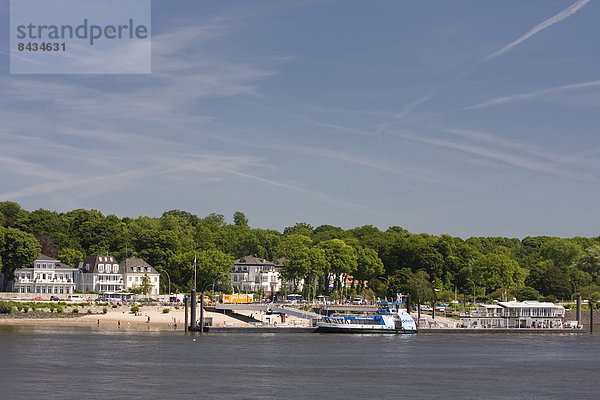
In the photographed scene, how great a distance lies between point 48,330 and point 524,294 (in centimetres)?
9568

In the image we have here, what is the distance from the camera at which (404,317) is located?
112188 mm

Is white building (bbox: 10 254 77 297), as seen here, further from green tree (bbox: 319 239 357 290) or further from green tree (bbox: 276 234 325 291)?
green tree (bbox: 319 239 357 290)

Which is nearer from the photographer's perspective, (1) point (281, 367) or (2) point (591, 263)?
(1) point (281, 367)

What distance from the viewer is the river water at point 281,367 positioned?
195ft

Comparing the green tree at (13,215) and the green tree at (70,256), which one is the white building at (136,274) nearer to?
the green tree at (70,256)

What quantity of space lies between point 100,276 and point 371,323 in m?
66.6

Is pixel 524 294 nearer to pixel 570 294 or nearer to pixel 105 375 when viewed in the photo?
pixel 570 294

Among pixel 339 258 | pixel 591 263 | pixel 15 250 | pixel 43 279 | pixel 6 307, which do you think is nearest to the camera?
pixel 6 307

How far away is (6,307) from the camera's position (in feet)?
390

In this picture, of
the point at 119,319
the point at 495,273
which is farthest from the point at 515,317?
the point at 119,319

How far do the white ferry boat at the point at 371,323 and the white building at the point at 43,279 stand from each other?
2269 inches

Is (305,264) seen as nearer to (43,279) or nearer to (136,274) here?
(136,274)

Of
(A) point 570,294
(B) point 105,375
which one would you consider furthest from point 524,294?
(B) point 105,375

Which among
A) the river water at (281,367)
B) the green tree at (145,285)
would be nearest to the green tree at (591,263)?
the river water at (281,367)
